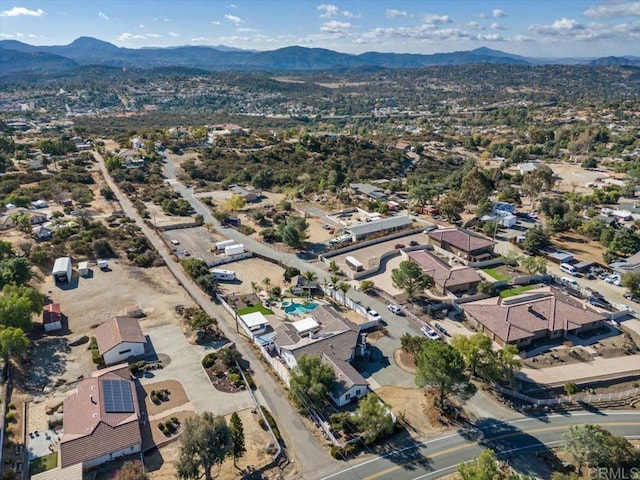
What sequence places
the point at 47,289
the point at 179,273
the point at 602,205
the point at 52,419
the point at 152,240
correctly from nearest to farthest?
the point at 52,419 → the point at 47,289 → the point at 179,273 → the point at 152,240 → the point at 602,205

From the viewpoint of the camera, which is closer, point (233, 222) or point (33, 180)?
point (233, 222)

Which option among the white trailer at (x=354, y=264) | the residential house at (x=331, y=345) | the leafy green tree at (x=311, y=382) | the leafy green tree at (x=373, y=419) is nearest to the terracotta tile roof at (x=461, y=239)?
the white trailer at (x=354, y=264)

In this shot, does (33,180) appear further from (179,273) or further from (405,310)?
(405,310)

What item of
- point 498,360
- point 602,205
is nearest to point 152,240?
point 498,360

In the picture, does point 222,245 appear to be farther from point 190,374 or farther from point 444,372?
point 444,372

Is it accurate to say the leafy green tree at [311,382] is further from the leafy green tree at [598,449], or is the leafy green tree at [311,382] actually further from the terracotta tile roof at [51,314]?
the terracotta tile roof at [51,314]
